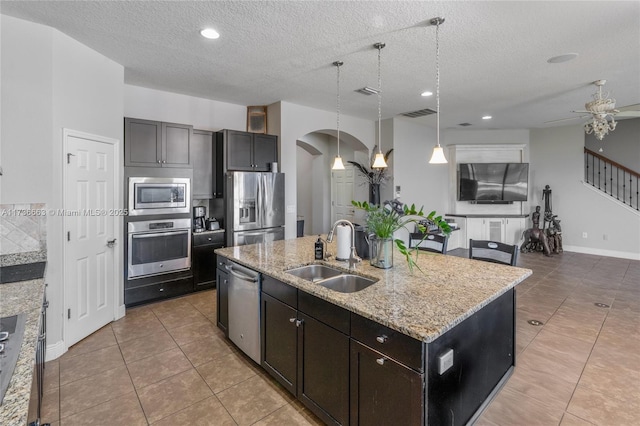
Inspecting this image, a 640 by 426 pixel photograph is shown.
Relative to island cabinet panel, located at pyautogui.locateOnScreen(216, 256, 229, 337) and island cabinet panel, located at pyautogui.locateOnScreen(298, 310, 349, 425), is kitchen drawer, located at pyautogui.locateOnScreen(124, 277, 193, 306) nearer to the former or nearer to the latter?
island cabinet panel, located at pyautogui.locateOnScreen(216, 256, 229, 337)

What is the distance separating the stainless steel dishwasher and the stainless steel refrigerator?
1752mm

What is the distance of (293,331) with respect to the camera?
2.16m

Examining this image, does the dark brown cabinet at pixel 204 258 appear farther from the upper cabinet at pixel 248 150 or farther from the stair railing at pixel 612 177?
the stair railing at pixel 612 177

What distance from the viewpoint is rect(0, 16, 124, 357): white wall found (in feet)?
8.57

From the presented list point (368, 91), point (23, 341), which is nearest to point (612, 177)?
point (368, 91)

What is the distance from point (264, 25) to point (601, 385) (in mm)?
→ 3943

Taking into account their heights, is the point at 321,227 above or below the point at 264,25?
below

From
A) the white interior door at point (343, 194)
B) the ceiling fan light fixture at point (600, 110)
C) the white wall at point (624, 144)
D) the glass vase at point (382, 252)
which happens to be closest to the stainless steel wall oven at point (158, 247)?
the glass vase at point (382, 252)

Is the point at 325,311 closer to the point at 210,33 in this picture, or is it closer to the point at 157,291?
the point at 210,33

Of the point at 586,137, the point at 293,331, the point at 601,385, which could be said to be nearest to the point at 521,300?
the point at 601,385

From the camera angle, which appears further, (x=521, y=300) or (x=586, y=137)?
(x=586, y=137)

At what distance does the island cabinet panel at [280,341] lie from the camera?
2170 mm

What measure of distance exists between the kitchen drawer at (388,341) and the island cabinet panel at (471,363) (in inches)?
2.8

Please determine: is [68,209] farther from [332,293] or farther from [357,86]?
[357,86]
